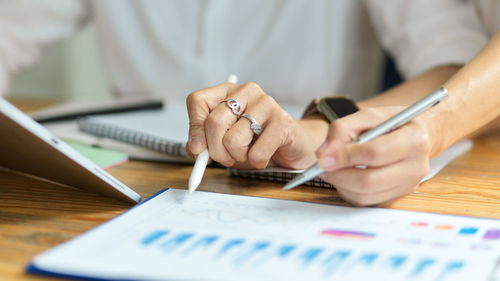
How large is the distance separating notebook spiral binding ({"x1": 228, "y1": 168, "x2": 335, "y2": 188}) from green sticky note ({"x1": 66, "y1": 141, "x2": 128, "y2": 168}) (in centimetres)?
15

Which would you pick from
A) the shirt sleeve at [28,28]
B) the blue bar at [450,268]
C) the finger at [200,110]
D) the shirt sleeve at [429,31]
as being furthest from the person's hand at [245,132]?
the shirt sleeve at [28,28]

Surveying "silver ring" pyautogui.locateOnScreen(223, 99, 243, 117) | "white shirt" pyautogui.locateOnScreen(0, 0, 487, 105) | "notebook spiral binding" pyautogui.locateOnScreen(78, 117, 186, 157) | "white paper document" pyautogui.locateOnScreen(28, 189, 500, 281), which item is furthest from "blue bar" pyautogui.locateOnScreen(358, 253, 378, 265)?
"white shirt" pyautogui.locateOnScreen(0, 0, 487, 105)

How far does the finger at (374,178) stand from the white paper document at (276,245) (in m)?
0.02

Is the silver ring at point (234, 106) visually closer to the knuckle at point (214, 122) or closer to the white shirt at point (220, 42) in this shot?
the knuckle at point (214, 122)

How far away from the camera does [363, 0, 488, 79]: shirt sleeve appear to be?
77 centimetres

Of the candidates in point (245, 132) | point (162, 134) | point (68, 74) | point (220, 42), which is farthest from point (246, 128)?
point (68, 74)

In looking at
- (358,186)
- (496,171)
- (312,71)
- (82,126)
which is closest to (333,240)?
(358,186)

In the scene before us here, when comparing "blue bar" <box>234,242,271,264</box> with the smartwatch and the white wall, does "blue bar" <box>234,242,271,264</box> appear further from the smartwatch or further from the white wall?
the white wall

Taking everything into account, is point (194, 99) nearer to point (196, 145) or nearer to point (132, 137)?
point (196, 145)

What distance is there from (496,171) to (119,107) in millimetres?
567

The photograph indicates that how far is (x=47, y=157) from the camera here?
429 millimetres

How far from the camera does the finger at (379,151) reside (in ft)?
1.29

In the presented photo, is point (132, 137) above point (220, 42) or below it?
below

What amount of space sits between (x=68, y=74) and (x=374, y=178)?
158cm
